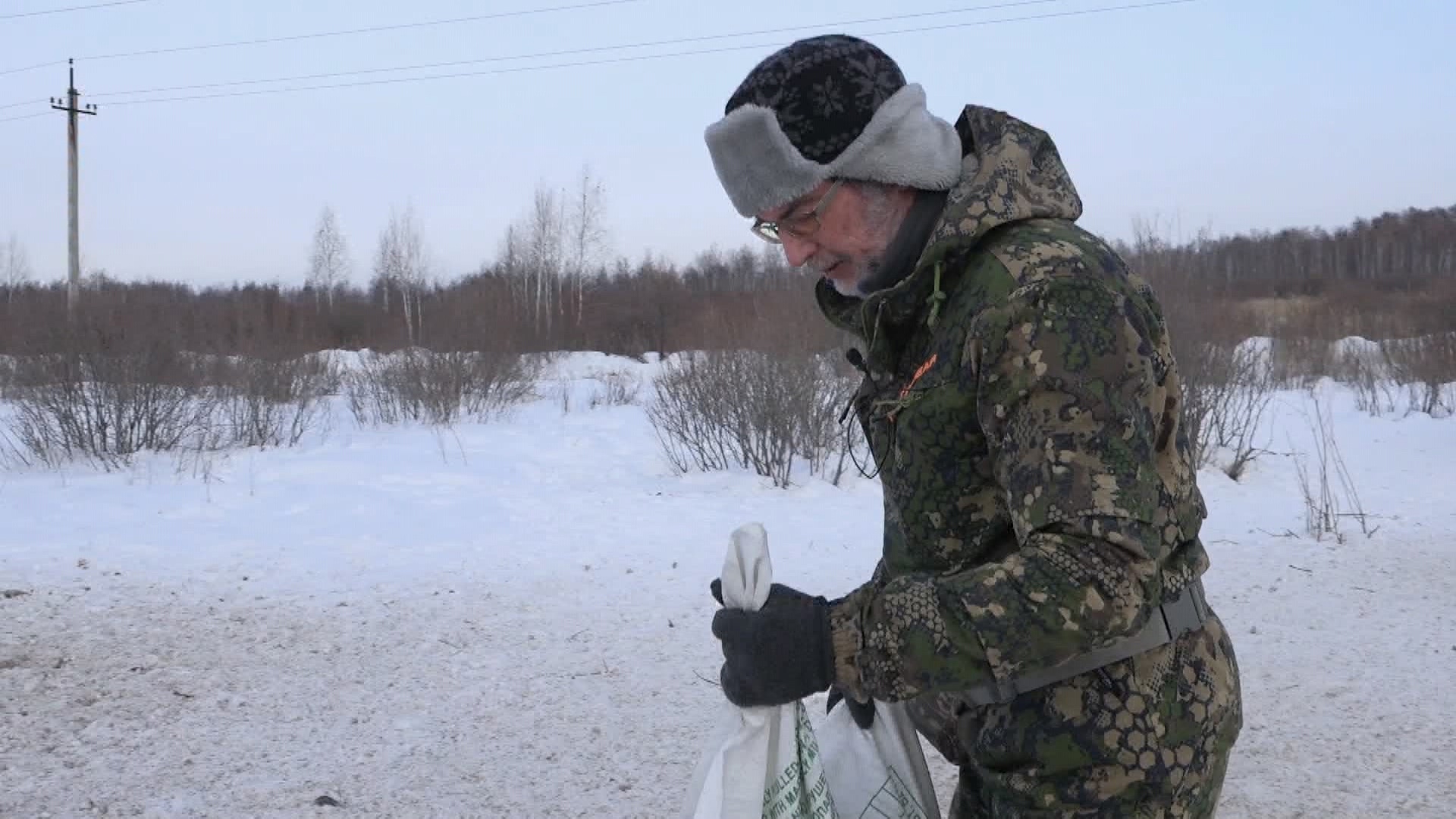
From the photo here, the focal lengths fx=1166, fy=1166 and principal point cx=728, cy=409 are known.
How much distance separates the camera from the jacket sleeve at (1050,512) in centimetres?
123

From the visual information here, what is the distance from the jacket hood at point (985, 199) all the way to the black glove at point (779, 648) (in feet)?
1.28

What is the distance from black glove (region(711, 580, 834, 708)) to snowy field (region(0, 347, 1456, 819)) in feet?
8.27

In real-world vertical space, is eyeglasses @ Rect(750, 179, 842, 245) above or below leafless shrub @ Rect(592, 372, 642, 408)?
above

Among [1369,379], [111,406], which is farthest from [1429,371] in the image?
[111,406]

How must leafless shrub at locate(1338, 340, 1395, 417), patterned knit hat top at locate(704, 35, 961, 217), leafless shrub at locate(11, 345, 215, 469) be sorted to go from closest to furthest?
patterned knit hat top at locate(704, 35, 961, 217) < leafless shrub at locate(11, 345, 215, 469) < leafless shrub at locate(1338, 340, 1395, 417)

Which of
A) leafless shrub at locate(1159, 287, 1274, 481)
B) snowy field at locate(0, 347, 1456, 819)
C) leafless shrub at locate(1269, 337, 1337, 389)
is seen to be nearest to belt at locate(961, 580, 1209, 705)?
snowy field at locate(0, 347, 1456, 819)

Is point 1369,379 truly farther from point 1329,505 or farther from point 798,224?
point 798,224

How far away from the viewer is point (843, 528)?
8391 millimetres

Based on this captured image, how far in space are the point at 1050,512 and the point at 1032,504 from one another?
0.03 metres

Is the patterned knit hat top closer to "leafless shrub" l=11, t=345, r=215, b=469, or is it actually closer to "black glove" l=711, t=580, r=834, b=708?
"black glove" l=711, t=580, r=834, b=708

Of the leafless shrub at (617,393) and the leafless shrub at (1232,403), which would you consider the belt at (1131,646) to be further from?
the leafless shrub at (617,393)

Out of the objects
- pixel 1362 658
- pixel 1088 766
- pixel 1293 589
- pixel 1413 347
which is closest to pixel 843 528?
pixel 1293 589

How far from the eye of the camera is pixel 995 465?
135cm

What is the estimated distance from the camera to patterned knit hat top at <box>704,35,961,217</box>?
1486 millimetres
